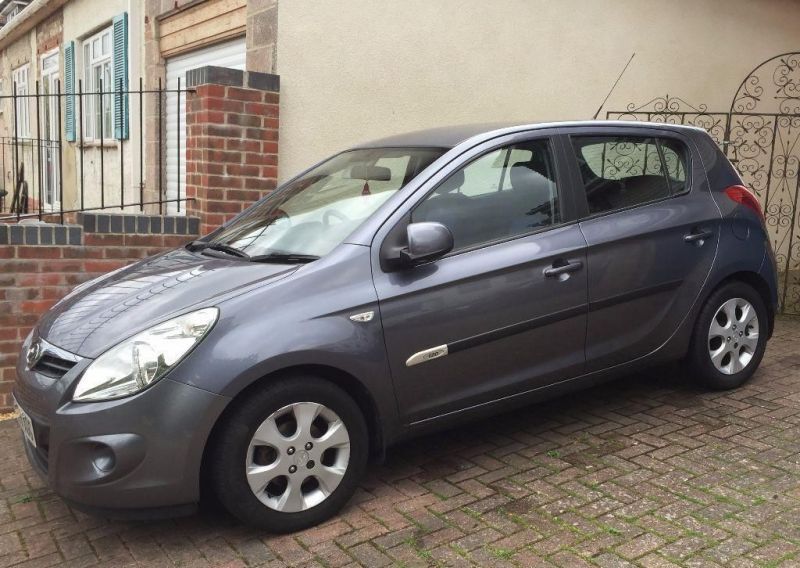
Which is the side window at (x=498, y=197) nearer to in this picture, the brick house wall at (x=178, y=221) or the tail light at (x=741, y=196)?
the tail light at (x=741, y=196)

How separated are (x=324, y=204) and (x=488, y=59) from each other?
4.11 metres

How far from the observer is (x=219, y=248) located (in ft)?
13.3

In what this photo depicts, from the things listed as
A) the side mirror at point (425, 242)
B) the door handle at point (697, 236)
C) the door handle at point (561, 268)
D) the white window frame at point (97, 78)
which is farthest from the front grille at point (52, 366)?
the white window frame at point (97, 78)

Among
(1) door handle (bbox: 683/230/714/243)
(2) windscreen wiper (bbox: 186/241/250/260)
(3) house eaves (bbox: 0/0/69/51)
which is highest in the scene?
(3) house eaves (bbox: 0/0/69/51)

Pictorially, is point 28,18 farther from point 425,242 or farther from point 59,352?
point 425,242

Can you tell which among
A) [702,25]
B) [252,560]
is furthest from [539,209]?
[702,25]

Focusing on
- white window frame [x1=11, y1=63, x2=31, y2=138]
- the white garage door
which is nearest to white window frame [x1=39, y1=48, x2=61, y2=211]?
white window frame [x1=11, y1=63, x2=31, y2=138]

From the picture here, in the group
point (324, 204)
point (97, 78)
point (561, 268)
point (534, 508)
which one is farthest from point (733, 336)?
point (97, 78)

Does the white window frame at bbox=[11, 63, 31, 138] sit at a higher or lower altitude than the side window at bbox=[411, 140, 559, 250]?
higher

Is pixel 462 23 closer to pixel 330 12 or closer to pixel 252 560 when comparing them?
pixel 330 12

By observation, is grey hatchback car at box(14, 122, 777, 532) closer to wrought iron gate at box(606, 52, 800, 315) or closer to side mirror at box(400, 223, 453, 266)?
side mirror at box(400, 223, 453, 266)

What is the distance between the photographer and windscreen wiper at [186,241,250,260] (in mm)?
3882

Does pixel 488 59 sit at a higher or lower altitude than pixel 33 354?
higher

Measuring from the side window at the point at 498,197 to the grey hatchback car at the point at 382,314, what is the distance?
11 millimetres
